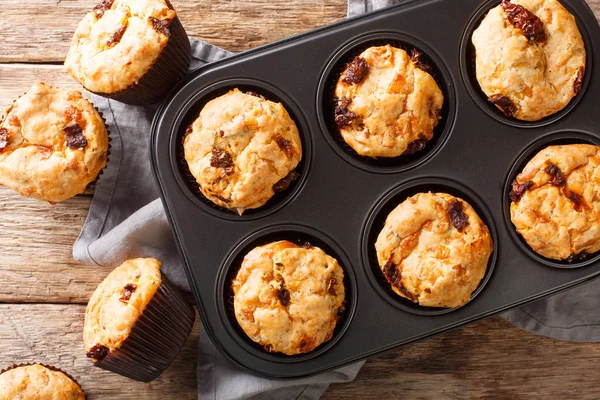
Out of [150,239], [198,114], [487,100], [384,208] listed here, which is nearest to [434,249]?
[384,208]

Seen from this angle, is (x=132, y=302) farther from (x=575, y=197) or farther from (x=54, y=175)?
(x=575, y=197)

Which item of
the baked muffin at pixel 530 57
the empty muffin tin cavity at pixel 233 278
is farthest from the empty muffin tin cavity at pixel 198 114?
the baked muffin at pixel 530 57

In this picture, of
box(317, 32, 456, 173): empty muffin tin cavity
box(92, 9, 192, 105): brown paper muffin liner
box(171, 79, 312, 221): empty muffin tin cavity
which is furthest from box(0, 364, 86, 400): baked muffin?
box(317, 32, 456, 173): empty muffin tin cavity

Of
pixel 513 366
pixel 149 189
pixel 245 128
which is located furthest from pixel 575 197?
pixel 149 189

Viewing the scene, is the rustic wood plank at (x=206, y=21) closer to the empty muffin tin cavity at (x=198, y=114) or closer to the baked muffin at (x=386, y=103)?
the empty muffin tin cavity at (x=198, y=114)

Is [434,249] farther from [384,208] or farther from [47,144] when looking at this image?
[47,144]

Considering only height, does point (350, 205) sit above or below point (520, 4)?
below

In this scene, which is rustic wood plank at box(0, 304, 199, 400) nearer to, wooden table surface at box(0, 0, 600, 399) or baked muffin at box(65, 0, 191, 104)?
wooden table surface at box(0, 0, 600, 399)
